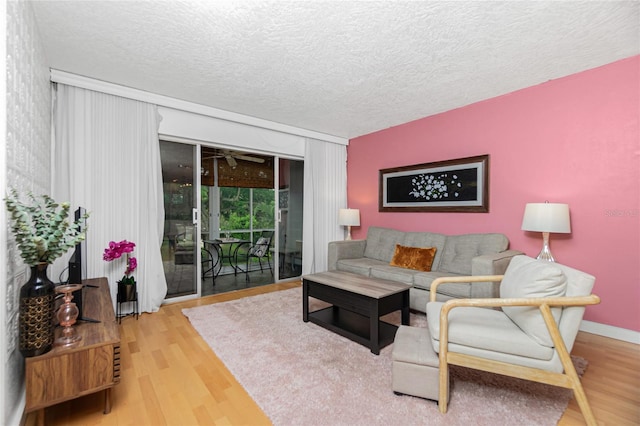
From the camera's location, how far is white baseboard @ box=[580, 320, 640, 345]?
2578mm

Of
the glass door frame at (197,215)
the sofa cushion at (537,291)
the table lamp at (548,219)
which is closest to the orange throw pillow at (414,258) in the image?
the table lamp at (548,219)

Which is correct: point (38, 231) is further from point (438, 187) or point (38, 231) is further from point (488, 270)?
point (438, 187)

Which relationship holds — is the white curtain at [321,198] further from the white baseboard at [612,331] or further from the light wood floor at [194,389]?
the white baseboard at [612,331]

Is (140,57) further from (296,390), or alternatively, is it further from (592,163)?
(592,163)

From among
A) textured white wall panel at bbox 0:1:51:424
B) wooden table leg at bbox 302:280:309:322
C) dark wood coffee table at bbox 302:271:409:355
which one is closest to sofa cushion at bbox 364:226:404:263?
dark wood coffee table at bbox 302:271:409:355

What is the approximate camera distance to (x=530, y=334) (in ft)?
5.44

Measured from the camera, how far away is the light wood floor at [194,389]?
164cm

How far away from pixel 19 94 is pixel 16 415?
179 centimetres

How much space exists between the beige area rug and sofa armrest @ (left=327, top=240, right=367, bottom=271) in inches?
56.7

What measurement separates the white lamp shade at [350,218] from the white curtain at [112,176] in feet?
9.10

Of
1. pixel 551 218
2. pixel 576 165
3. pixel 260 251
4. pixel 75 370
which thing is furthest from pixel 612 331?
pixel 260 251

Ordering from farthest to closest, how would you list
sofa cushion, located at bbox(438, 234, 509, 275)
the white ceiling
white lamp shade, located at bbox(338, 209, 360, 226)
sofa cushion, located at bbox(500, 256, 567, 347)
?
1. white lamp shade, located at bbox(338, 209, 360, 226)
2. sofa cushion, located at bbox(438, 234, 509, 275)
3. the white ceiling
4. sofa cushion, located at bbox(500, 256, 567, 347)

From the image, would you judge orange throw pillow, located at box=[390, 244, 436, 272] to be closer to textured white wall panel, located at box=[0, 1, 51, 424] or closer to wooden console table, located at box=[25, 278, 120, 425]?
wooden console table, located at box=[25, 278, 120, 425]

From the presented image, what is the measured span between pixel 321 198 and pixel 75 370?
4.07 m
